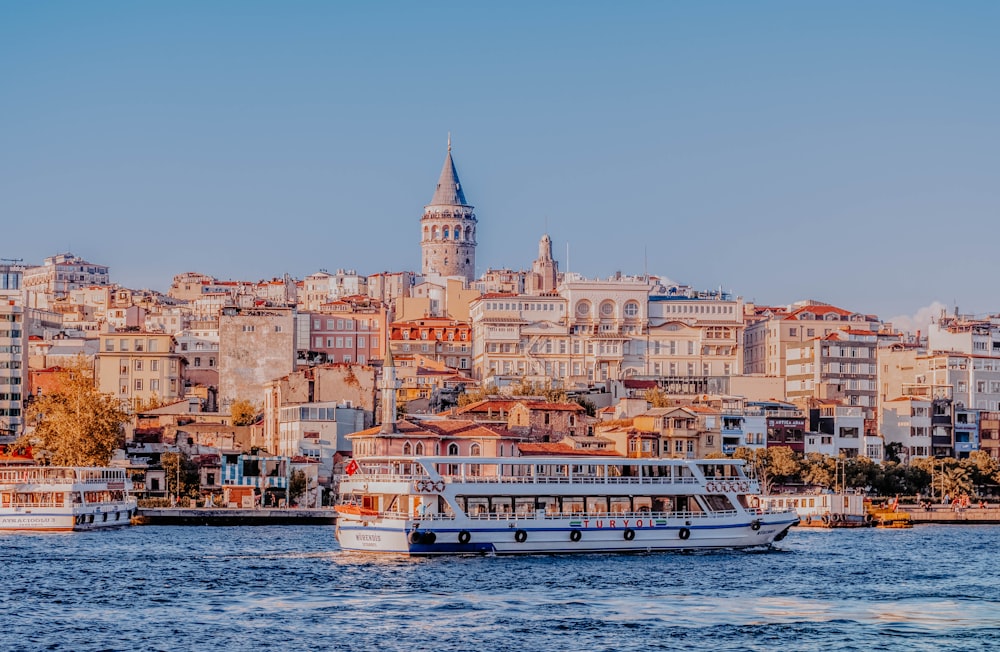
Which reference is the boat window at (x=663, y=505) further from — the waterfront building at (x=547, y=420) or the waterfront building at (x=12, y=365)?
the waterfront building at (x=12, y=365)

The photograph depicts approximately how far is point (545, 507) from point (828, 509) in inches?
1192

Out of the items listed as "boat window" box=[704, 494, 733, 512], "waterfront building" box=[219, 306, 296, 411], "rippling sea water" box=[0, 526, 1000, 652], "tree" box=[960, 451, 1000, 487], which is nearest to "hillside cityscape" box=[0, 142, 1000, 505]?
"waterfront building" box=[219, 306, 296, 411]

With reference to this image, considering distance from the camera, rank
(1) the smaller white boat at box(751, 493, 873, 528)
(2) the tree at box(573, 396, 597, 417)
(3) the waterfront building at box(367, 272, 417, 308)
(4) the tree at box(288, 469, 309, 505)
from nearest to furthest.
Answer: (1) the smaller white boat at box(751, 493, 873, 528)
(4) the tree at box(288, 469, 309, 505)
(2) the tree at box(573, 396, 597, 417)
(3) the waterfront building at box(367, 272, 417, 308)

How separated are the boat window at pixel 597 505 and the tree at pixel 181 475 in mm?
37998

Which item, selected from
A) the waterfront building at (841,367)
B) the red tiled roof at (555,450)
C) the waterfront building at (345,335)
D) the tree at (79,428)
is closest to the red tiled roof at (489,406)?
the red tiled roof at (555,450)

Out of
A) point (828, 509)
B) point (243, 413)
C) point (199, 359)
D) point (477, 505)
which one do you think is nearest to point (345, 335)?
point (199, 359)

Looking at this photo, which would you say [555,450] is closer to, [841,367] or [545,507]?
[545,507]

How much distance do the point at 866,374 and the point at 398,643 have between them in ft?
297

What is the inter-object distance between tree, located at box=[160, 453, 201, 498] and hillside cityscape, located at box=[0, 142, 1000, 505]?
0.88ft

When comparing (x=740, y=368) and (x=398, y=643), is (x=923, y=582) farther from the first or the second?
(x=740, y=368)

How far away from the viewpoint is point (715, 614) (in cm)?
4031

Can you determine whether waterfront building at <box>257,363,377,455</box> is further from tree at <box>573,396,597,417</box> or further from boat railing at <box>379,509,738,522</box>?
boat railing at <box>379,509,738,522</box>

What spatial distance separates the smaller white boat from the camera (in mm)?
82000

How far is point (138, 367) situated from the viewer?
11600 centimetres
